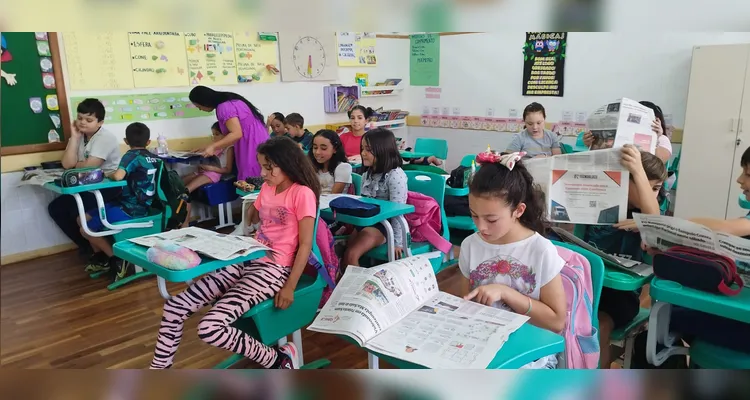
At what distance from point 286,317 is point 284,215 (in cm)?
31

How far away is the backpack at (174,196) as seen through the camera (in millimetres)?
1401

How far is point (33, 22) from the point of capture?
0.79 ft

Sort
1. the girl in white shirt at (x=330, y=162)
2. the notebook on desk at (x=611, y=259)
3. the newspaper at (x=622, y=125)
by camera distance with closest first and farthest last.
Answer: the newspaper at (x=622, y=125) → the notebook on desk at (x=611, y=259) → the girl in white shirt at (x=330, y=162)

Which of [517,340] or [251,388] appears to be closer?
[251,388]

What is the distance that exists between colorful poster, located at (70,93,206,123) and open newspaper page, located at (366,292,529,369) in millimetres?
1704

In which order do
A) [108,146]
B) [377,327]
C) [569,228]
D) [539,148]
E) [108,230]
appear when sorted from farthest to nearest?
[108,146] < [108,230] < [569,228] < [539,148] < [377,327]

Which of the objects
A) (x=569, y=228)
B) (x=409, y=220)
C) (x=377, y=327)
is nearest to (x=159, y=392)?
(x=377, y=327)

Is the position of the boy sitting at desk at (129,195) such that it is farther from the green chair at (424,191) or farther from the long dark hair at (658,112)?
the long dark hair at (658,112)

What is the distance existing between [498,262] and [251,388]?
727 millimetres

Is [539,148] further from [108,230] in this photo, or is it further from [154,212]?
[108,230]

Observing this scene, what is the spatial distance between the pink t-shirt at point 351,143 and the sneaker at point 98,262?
1.29 meters

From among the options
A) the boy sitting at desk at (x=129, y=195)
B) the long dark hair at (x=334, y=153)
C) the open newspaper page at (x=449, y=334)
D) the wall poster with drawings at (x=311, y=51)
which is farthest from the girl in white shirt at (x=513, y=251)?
the boy sitting at desk at (x=129, y=195)

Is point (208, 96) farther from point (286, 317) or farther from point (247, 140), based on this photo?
point (286, 317)

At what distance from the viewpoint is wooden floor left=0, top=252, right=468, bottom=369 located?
0.38 metres
